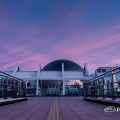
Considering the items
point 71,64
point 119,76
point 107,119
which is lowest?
point 107,119

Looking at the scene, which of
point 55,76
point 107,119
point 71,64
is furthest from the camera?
point 71,64

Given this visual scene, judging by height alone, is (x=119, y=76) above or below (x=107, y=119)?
above

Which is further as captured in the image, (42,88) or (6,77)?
(42,88)

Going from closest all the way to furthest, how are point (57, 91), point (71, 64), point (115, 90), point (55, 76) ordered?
point (115, 90) → point (55, 76) → point (57, 91) → point (71, 64)

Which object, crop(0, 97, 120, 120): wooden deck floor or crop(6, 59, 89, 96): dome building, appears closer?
crop(0, 97, 120, 120): wooden deck floor

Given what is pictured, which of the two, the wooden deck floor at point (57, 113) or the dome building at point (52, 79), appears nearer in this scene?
the wooden deck floor at point (57, 113)

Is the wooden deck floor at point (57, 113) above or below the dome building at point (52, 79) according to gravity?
below

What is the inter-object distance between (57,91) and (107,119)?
3867 inches

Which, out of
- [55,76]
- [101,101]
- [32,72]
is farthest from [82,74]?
[101,101]

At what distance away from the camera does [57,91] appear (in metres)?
108

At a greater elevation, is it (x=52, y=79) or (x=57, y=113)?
(x=52, y=79)

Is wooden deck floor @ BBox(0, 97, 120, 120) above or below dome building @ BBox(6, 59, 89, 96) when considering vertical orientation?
below

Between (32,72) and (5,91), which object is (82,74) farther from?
(5,91)

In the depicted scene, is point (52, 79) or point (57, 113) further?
point (52, 79)
